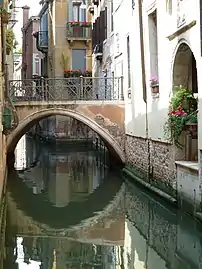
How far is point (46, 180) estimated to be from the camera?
20.1 meters

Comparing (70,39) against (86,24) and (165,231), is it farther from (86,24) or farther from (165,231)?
(165,231)

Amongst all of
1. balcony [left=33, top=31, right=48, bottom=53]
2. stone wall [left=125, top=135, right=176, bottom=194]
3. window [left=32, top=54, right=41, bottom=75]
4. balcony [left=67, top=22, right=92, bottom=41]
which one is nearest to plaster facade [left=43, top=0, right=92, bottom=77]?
balcony [left=67, top=22, right=92, bottom=41]

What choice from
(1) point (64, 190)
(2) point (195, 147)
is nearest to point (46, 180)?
(1) point (64, 190)

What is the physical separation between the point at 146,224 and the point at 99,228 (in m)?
1.03

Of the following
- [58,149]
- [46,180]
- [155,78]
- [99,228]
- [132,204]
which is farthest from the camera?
[58,149]

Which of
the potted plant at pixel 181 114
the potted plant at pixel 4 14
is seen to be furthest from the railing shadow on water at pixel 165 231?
the potted plant at pixel 4 14

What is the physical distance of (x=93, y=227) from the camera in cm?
1194

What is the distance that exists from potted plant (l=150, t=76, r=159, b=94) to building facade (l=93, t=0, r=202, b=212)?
0.09 meters

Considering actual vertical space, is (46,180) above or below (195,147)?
below

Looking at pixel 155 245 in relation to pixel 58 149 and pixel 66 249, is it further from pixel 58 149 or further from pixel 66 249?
pixel 58 149

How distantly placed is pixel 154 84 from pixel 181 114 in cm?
287

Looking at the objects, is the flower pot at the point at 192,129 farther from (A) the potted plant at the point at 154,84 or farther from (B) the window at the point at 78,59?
(B) the window at the point at 78,59

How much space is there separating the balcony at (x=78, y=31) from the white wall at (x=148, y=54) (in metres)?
11.9

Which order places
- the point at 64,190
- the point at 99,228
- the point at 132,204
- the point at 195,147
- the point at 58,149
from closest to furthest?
the point at 99,228 < the point at 195,147 < the point at 132,204 < the point at 64,190 < the point at 58,149
